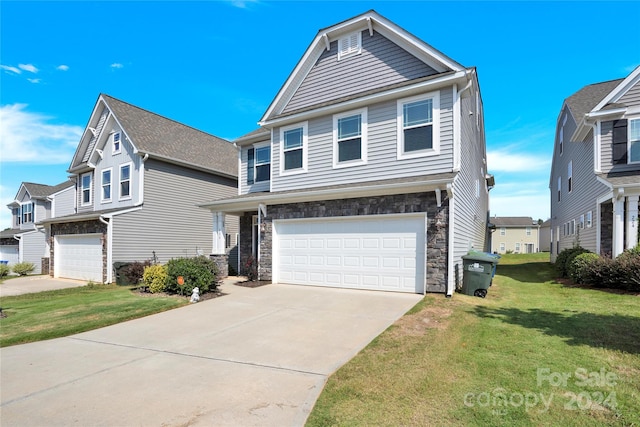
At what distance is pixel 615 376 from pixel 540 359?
79 centimetres

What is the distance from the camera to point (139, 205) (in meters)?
16.5

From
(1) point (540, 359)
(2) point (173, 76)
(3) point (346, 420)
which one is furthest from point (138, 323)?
(2) point (173, 76)

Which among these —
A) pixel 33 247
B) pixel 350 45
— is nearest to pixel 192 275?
pixel 350 45

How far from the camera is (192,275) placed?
10.5 metres

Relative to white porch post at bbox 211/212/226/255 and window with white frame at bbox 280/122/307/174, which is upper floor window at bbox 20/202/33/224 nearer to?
white porch post at bbox 211/212/226/255

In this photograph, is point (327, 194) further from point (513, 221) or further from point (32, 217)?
point (513, 221)

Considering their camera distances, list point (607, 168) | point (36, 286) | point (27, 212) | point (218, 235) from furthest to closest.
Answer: point (27, 212), point (36, 286), point (218, 235), point (607, 168)

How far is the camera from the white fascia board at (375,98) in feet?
31.5

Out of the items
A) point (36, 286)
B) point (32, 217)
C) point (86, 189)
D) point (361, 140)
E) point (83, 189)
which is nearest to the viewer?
point (361, 140)

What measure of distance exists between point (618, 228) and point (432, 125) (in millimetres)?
7150

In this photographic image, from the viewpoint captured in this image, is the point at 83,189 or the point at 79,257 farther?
the point at 83,189

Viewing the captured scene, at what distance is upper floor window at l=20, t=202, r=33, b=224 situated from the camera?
28.3m

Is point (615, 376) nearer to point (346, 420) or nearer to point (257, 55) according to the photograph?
point (346, 420)

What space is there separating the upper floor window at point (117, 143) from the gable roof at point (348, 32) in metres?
9.79
